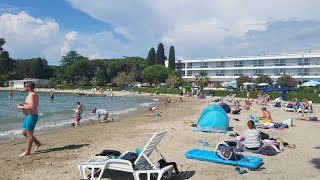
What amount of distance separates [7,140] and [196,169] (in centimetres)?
922

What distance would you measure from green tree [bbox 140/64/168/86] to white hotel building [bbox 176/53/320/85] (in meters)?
12.0

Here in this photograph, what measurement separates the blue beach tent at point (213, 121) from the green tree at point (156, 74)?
74.6 metres

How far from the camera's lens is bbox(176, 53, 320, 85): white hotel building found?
75312 mm

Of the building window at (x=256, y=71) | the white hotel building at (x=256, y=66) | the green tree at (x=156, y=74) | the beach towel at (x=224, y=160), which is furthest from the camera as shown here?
the green tree at (x=156, y=74)

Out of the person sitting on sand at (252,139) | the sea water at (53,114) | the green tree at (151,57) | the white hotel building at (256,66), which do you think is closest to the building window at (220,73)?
the white hotel building at (256,66)

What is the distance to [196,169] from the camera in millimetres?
7664

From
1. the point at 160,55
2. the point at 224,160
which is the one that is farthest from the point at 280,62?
the point at 224,160

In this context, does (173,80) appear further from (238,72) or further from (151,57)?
(151,57)

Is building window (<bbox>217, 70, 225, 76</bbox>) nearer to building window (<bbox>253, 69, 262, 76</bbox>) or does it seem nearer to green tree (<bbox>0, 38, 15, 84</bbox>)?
building window (<bbox>253, 69, 262, 76</bbox>)

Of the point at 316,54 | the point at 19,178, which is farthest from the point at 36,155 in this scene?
the point at 316,54

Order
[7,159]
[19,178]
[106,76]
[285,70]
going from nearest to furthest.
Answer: [19,178] < [7,159] < [285,70] < [106,76]

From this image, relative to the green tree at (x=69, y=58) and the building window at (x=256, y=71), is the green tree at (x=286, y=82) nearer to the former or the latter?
the building window at (x=256, y=71)

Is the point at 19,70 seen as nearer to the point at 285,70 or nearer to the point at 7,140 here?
the point at 285,70

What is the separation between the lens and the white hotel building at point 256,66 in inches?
2965
